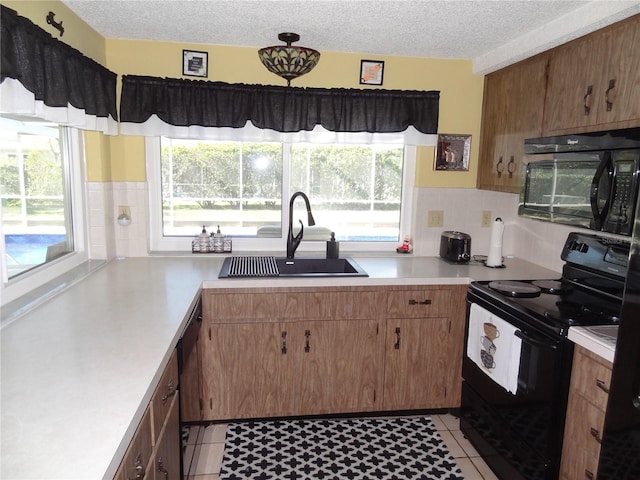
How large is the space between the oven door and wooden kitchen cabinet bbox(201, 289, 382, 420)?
2.11 ft

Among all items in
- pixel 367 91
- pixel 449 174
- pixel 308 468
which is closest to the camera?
pixel 308 468

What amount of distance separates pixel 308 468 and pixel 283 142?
6.28ft

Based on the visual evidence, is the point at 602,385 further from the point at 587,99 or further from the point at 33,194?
the point at 33,194

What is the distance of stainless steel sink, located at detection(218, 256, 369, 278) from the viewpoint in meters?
2.49

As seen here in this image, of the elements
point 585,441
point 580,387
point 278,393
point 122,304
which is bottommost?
point 278,393

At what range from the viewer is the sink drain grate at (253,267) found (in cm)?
247

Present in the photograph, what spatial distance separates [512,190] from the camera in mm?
2604

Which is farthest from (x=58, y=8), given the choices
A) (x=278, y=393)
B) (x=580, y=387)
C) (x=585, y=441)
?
(x=585, y=441)

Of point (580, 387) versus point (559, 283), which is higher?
point (559, 283)

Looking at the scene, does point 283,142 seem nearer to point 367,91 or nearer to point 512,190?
point 367,91

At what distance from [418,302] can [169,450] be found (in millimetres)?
1500

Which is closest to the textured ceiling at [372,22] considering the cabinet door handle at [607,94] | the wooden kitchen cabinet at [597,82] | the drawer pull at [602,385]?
the wooden kitchen cabinet at [597,82]

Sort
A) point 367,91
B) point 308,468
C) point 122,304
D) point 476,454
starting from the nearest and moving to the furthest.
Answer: point 122,304, point 308,468, point 476,454, point 367,91

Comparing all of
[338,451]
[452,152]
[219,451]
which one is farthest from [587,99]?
[219,451]
